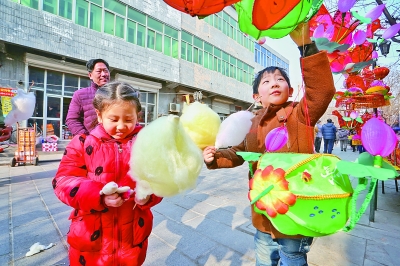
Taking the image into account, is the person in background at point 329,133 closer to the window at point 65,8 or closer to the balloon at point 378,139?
the balloon at point 378,139

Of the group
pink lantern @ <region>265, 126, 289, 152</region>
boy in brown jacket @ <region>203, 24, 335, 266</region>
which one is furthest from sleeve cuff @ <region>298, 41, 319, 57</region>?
pink lantern @ <region>265, 126, 289, 152</region>

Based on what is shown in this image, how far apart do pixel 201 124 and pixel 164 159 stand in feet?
1.14

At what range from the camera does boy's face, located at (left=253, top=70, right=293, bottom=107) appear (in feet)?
4.06

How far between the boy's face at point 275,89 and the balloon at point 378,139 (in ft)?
1.81

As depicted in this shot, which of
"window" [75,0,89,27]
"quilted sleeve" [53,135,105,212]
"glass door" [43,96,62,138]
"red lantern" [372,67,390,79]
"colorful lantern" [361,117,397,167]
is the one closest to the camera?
"colorful lantern" [361,117,397,167]

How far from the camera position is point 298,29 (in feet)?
3.26

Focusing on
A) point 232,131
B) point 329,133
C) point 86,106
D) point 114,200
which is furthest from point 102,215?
point 329,133

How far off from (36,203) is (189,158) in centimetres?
327

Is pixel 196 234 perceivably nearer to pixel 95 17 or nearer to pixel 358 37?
pixel 358 37

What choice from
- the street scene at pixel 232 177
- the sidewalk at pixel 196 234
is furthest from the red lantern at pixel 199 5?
the sidewalk at pixel 196 234

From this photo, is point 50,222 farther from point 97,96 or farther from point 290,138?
point 290,138

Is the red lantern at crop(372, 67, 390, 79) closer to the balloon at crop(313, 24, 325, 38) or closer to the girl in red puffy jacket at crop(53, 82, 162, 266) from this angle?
the balloon at crop(313, 24, 325, 38)

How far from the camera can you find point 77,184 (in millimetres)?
1017

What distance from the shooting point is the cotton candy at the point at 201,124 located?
3.75 ft
